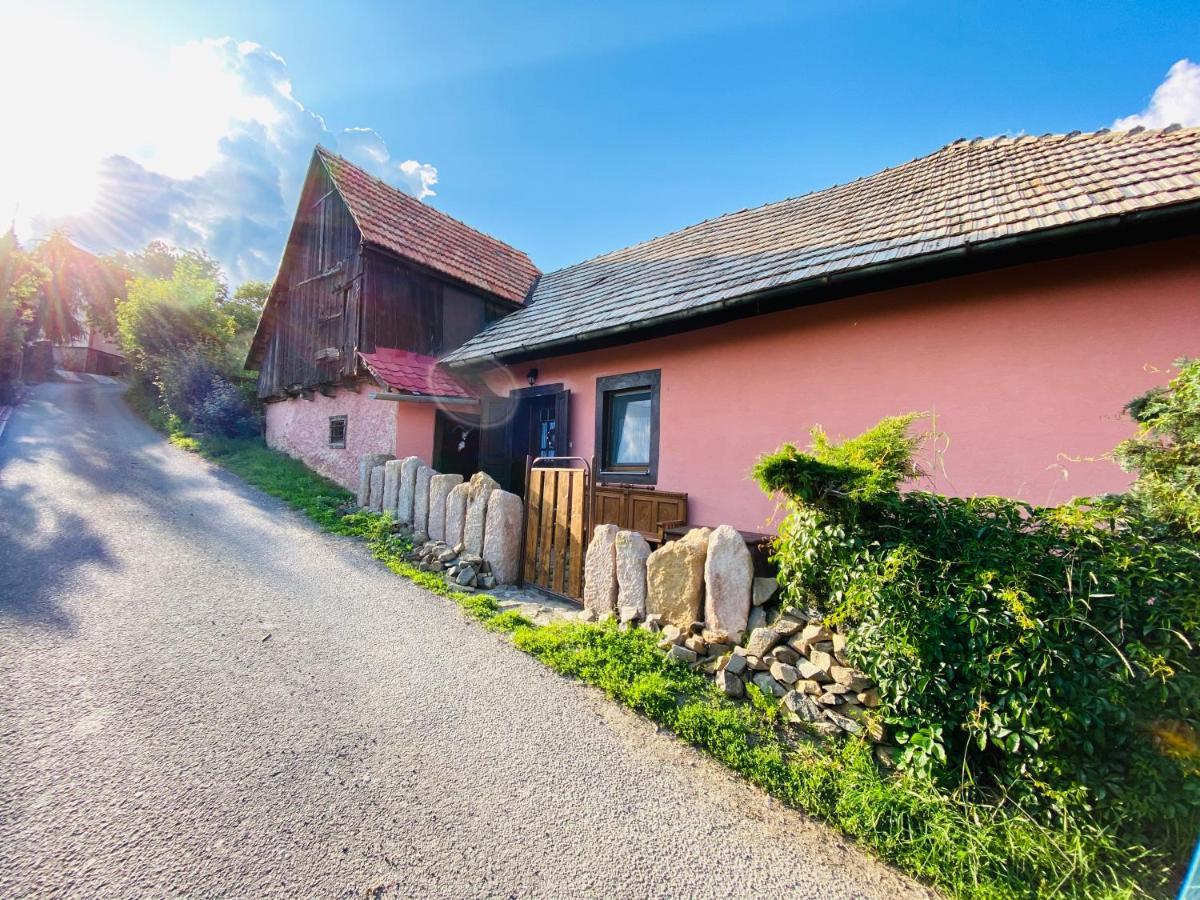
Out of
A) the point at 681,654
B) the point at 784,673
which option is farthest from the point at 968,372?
the point at 681,654

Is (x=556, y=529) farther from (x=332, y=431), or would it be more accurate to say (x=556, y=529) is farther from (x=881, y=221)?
(x=332, y=431)

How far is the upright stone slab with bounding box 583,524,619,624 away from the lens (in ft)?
13.9

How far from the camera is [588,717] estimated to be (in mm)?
2986

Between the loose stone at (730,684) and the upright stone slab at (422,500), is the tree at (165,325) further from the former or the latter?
the loose stone at (730,684)

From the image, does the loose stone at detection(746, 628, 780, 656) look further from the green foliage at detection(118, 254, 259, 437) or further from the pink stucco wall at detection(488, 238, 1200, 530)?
the green foliage at detection(118, 254, 259, 437)

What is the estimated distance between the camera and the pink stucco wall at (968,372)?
385cm

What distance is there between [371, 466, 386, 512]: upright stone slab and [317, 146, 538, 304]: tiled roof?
4603 millimetres

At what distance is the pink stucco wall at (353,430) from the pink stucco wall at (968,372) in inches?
188

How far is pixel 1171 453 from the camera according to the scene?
2488 millimetres

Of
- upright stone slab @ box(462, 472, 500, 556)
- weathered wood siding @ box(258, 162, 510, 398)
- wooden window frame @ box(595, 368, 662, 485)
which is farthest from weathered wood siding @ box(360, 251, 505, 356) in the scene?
upright stone slab @ box(462, 472, 500, 556)

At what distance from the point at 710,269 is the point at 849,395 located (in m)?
2.89

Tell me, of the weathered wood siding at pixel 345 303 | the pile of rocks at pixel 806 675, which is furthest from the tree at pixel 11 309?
the pile of rocks at pixel 806 675

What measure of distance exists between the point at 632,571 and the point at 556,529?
1274 millimetres

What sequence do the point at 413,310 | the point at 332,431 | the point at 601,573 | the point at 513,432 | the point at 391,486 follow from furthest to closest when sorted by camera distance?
1. the point at 332,431
2. the point at 413,310
3. the point at 513,432
4. the point at 391,486
5. the point at 601,573
